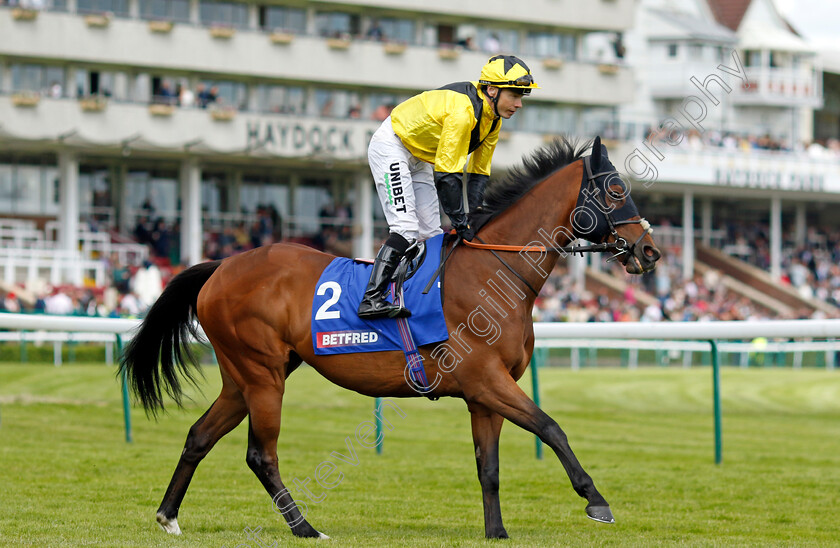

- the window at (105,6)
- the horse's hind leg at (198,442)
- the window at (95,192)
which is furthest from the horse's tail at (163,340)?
the window at (95,192)

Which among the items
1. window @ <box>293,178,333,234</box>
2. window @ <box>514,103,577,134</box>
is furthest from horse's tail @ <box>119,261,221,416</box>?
window @ <box>514,103,577,134</box>

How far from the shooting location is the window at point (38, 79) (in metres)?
26.3

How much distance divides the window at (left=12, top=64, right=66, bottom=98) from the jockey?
73.2ft

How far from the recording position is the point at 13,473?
23.0ft

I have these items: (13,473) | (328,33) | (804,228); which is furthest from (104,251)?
(804,228)

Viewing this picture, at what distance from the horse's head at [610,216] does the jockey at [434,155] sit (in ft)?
1.65

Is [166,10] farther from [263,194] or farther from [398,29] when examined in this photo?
[398,29]

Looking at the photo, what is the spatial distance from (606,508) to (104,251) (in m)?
21.2

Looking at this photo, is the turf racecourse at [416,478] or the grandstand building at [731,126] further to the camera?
the grandstand building at [731,126]

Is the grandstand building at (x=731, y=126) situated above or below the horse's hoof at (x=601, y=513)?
above

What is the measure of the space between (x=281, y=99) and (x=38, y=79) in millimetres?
6176

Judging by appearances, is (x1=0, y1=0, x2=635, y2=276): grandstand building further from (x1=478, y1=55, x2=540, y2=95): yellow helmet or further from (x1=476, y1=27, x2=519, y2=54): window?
(x1=478, y1=55, x2=540, y2=95): yellow helmet

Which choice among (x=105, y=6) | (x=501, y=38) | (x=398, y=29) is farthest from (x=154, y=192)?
(x=501, y=38)

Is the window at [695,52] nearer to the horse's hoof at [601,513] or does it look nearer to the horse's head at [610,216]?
the horse's head at [610,216]
